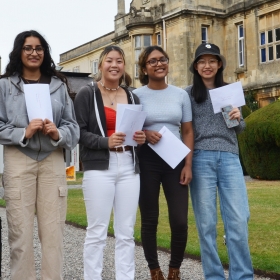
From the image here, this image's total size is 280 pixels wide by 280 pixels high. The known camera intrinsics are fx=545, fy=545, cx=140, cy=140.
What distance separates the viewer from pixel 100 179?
13.5ft

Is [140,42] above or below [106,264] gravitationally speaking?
above

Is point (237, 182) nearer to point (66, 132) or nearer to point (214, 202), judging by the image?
point (214, 202)

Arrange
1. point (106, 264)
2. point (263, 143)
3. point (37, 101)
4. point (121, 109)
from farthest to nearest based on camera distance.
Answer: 1. point (263, 143)
2. point (106, 264)
3. point (121, 109)
4. point (37, 101)

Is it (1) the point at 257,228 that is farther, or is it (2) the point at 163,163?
(1) the point at 257,228

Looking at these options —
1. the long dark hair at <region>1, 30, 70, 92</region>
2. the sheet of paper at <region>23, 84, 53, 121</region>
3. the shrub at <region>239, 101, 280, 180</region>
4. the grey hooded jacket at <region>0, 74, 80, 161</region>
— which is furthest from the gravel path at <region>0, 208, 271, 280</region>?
the shrub at <region>239, 101, 280, 180</region>

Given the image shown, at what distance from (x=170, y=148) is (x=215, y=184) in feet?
1.54

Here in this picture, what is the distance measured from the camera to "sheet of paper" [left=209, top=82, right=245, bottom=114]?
14.3ft

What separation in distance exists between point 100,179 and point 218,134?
3.40 feet

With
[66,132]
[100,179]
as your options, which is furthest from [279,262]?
[66,132]

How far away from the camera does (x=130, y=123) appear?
4.13m

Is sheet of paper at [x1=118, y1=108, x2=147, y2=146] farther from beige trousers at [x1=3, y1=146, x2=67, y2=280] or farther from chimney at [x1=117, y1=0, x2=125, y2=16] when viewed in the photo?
chimney at [x1=117, y1=0, x2=125, y2=16]

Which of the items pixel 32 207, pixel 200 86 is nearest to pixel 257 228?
pixel 200 86

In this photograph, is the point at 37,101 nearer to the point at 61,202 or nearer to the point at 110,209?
the point at 61,202

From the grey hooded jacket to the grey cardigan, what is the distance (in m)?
0.20
